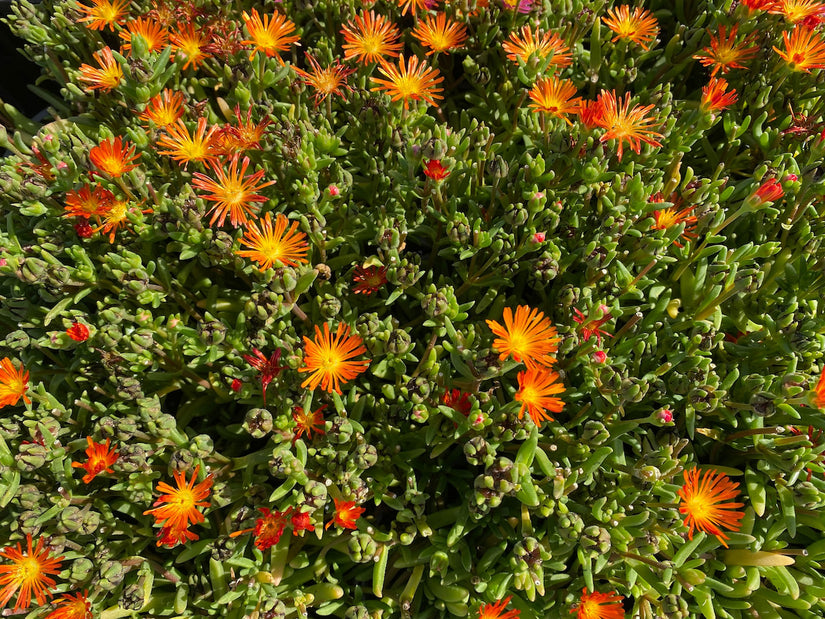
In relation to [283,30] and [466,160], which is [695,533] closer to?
[466,160]

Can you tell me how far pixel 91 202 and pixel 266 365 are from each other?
783 mm

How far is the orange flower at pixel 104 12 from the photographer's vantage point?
7.30ft

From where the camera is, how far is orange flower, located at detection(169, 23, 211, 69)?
7.06ft

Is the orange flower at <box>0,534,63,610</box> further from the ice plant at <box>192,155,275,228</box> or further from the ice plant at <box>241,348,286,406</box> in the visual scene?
the ice plant at <box>192,155,275,228</box>

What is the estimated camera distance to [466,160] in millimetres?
2029

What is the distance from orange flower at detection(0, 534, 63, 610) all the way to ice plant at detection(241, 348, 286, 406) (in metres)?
0.75

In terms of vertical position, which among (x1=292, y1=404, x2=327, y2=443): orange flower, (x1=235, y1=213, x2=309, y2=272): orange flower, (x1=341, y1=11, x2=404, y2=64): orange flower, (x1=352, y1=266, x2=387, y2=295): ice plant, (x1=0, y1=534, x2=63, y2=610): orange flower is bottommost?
(x1=0, y1=534, x2=63, y2=610): orange flower

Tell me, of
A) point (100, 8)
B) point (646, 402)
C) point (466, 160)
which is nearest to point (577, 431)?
point (646, 402)

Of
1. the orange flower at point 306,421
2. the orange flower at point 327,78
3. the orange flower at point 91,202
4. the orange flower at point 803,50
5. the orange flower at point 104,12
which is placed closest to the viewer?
the orange flower at point 306,421

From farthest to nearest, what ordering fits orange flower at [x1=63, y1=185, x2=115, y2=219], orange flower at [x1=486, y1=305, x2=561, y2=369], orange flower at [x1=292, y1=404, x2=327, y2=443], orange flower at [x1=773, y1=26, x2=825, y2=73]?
orange flower at [x1=773, y1=26, x2=825, y2=73] → orange flower at [x1=63, y1=185, x2=115, y2=219] → orange flower at [x1=292, y1=404, x2=327, y2=443] → orange flower at [x1=486, y1=305, x2=561, y2=369]

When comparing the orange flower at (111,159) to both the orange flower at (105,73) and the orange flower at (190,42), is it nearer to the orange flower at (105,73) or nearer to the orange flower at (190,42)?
the orange flower at (105,73)

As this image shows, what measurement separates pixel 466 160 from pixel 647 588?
145 cm

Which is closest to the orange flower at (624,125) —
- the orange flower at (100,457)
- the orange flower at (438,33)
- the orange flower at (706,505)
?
the orange flower at (438,33)

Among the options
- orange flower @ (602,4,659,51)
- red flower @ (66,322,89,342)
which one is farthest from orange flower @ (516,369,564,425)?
orange flower @ (602,4,659,51)
